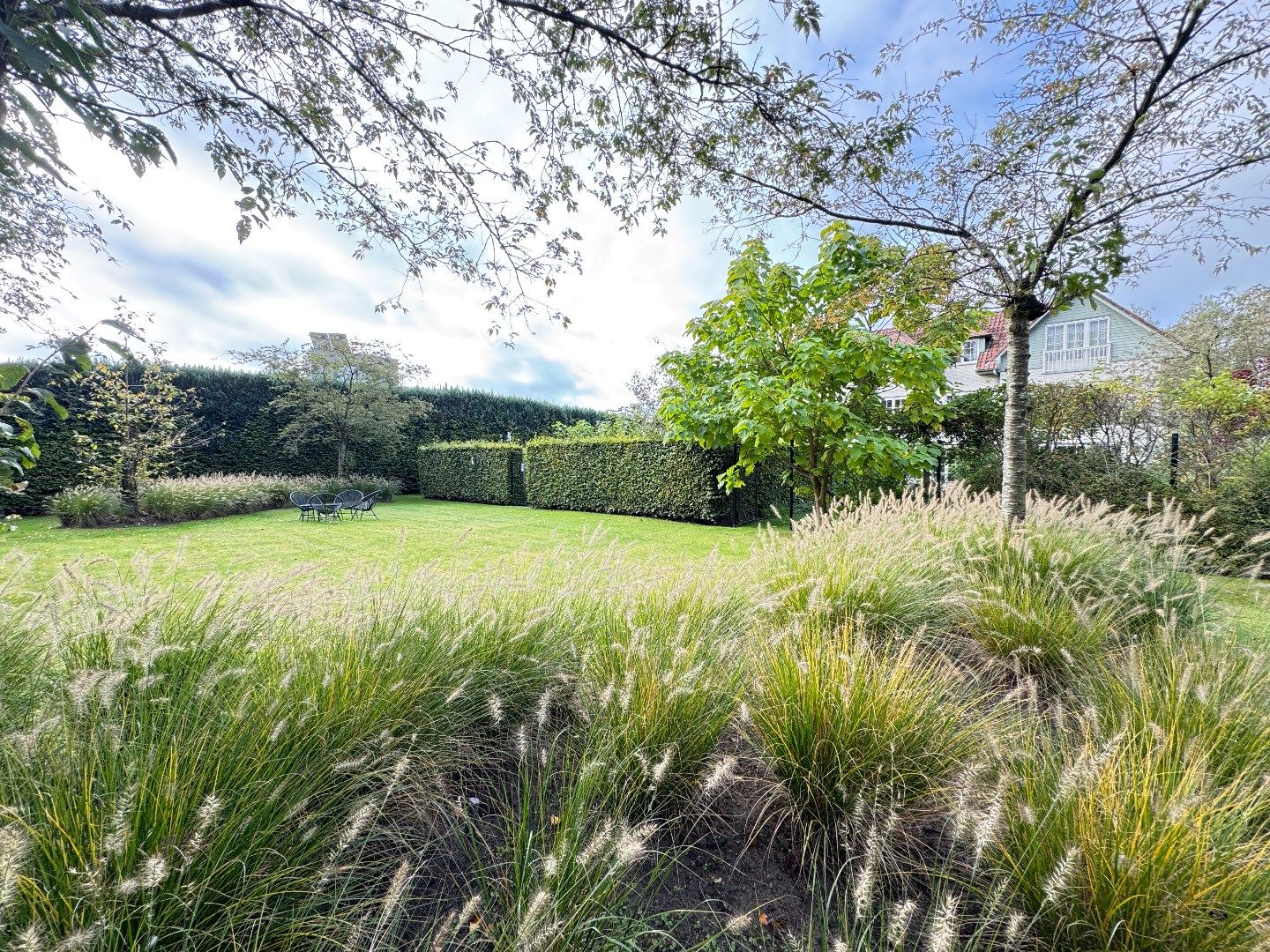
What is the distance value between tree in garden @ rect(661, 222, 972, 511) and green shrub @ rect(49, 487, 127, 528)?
38.6ft

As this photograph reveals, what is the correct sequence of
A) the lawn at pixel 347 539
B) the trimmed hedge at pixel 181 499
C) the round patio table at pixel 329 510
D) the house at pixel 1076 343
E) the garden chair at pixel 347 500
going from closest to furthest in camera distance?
the lawn at pixel 347 539, the trimmed hedge at pixel 181 499, the round patio table at pixel 329 510, the garden chair at pixel 347 500, the house at pixel 1076 343

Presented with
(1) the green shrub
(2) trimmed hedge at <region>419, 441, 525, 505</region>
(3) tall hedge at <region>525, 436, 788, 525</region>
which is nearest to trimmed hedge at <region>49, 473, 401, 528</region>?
(1) the green shrub

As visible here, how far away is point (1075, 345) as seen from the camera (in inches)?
950

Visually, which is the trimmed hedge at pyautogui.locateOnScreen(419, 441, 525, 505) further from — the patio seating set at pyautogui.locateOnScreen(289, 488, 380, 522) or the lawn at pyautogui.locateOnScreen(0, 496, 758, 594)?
the patio seating set at pyautogui.locateOnScreen(289, 488, 380, 522)

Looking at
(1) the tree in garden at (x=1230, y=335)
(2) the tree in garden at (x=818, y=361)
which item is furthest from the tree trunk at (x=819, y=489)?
(1) the tree in garden at (x=1230, y=335)

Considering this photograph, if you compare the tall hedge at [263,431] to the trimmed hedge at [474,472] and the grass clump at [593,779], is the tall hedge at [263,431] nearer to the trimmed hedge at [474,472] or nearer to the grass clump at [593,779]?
the trimmed hedge at [474,472]

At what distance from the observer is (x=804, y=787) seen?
1.93 meters

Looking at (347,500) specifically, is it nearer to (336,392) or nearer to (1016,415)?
(336,392)

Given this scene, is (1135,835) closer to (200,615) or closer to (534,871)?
(534,871)

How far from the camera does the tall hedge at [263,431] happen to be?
485 inches

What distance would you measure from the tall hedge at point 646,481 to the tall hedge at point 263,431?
7.62 metres

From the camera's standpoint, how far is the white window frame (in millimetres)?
23391

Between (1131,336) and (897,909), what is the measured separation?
104 feet

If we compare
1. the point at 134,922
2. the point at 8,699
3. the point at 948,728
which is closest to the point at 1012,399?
the point at 948,728
